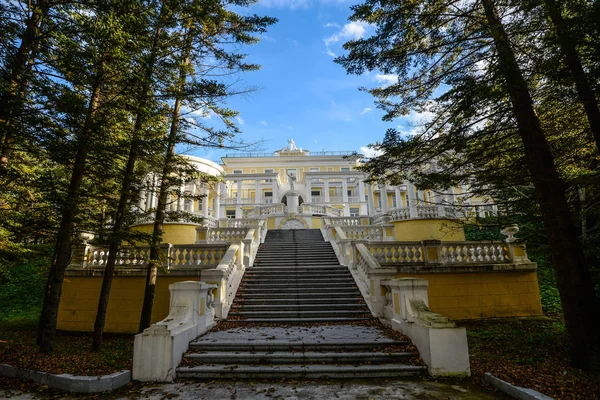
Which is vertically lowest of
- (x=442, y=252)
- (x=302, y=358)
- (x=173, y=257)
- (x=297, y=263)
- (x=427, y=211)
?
(x=302, y=358)

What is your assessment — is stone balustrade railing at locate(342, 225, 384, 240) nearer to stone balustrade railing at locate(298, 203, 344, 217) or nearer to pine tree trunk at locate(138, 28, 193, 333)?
pine tree trunk at locate(138, 28, 193, 333)

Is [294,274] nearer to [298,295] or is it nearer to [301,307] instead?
[298,295]

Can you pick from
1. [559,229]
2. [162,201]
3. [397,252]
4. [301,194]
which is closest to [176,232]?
[162,201]

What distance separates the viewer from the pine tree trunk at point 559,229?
484 cm

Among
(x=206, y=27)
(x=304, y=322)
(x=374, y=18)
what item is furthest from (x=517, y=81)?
(x=206, y=27)

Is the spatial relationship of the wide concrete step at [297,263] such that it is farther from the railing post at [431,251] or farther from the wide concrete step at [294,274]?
the railing post at [431,251]

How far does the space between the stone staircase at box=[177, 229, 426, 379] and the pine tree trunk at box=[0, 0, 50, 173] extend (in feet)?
16.5

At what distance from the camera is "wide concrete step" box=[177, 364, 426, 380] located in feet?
15.0

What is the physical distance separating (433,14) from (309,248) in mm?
10592

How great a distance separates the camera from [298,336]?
6.05 metres

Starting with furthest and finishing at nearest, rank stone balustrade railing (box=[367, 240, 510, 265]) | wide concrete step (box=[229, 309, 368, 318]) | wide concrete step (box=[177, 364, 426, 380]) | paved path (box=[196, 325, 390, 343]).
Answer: stone balustrade railing (box=[367, 240, 510, 265]) < wide concrete step (box=[229, 309, 368, 318]) < paved path (box=[196, 325, 390, 343]) < wide concrete step (box=[177, 364, 426, 380])

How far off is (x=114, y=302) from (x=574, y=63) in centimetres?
1242

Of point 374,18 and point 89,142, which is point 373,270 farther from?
point 89,142

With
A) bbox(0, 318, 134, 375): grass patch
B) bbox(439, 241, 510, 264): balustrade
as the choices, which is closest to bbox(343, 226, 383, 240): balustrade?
bbox(439, 241, 510, 264): balustrade
